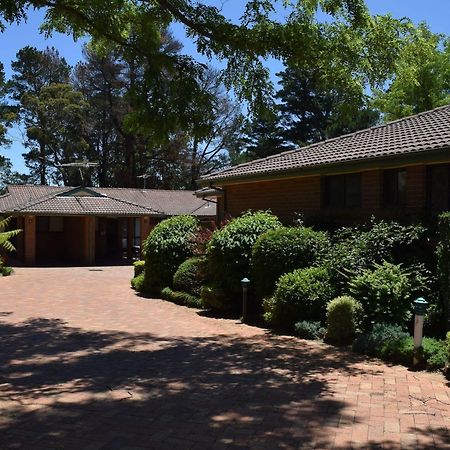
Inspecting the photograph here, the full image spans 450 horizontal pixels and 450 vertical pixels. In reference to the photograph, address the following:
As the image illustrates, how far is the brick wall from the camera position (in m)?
12.2

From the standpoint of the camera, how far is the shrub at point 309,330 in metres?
10.2

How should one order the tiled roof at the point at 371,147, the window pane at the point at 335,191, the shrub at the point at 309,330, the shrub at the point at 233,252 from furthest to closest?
the window pane at the point at 335,191 → the shrub at the point at 233,252 → the tiled roof at the point at 371,147 → the shrub at the point at 309,330

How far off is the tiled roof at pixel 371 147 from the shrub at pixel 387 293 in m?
2.90

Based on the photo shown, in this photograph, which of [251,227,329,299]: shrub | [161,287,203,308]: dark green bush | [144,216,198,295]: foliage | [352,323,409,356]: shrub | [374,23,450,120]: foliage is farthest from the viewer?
[374,23,450,120]: foliage

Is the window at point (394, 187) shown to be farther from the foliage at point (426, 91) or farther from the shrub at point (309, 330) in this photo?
the foliage at point (426, 91)

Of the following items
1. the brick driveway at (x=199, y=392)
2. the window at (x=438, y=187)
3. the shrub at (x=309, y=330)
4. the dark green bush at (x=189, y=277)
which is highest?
the window at (x=438, y=187)

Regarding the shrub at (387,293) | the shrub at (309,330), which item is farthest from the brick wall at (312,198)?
the shrub at (309,330)

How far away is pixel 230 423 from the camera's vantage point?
5.59m

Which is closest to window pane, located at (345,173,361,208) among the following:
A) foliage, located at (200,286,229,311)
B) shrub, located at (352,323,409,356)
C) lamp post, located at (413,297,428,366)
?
foliage, located at (200,286,229,311)

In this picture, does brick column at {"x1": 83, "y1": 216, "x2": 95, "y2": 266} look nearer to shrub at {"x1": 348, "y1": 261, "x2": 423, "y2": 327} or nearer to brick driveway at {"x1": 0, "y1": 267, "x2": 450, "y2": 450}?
brick driveway at {"x1": 0, "y1": 267, "x2": 450, "y2": 450}

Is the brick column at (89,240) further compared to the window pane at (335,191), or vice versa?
the brick column at (89,240)

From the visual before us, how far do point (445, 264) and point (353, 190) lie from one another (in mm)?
5256

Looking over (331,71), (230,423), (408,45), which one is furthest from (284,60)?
(230,423)

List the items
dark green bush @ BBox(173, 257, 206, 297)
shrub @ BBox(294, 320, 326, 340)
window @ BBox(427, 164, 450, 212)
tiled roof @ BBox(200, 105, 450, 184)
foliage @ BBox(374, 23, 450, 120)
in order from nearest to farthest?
shrub @ BBox(294, 320, 326, 340) < window @ BBox(427, 164, 450, 212) < tiled roof @ BBox(200, 105, 450, 184) < dark green bush @ BBox(173, 257, 206, 297) < foliage @ BBox(374, 23, 450, 120)
